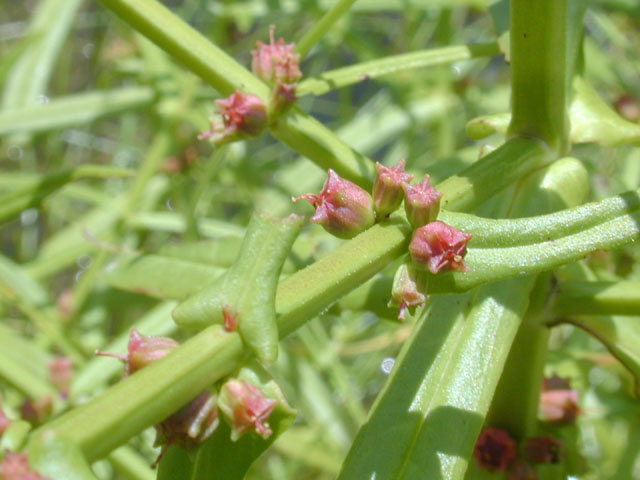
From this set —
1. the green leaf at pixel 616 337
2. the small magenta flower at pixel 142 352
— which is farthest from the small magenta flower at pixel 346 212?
the green leaf at pixel 616 337

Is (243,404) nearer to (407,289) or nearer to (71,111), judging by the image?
(407,289)

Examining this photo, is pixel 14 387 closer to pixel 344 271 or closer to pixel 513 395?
pixel 513 395

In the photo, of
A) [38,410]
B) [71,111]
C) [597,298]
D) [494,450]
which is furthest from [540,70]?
[71,111]

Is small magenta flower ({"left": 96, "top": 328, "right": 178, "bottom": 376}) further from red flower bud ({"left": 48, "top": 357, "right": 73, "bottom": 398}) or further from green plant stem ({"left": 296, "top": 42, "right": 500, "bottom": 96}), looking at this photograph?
red flower bud ({"left": 48, "top": 357, "right": 73, "bottom": 398})

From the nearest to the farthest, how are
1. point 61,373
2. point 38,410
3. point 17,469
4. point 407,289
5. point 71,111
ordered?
point 17,469, point 407,289, point 38,410, point 61,373, point 71,111

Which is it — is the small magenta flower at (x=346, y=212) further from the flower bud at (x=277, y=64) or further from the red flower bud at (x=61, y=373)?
the red flower bud at (x=61, y=373)

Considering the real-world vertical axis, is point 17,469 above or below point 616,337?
below

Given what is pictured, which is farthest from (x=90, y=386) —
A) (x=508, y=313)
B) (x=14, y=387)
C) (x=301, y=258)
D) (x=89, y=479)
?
(x=89, y=479)
